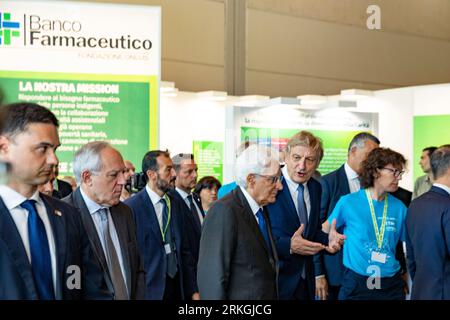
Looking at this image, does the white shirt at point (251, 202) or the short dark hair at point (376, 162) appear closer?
the white shirt at point (251, 202)

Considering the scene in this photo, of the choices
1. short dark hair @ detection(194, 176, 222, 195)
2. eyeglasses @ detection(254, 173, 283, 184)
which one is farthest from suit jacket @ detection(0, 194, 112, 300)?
short dark hair @ detection(194, 176, 222, 195)

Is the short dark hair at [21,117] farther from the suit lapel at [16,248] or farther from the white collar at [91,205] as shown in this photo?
the white collar at [91,205]

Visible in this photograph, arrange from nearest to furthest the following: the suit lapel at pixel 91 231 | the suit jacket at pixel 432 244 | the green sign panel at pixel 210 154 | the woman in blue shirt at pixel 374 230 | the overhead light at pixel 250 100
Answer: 1. the suit lapel at pixel 91 231
2. the suit jacket at pixel 432 244
3. the woman in blue shirt at pixel 374 230
4. the green sign panel at pixel 210 154
5. the overhead light at pixel 250 100

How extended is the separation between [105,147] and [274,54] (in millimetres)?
12504

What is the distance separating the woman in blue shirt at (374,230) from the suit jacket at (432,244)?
58cm

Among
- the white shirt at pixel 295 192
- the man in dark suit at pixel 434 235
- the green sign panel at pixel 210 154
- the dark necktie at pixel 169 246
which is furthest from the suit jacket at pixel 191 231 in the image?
the green sign panel at pixel 210 154

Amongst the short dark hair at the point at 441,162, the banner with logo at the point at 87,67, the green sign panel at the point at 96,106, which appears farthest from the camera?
the green sign panel at the point at 96,106

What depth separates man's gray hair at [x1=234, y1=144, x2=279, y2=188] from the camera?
423cm

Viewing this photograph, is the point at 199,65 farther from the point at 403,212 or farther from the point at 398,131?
the point at 403,212

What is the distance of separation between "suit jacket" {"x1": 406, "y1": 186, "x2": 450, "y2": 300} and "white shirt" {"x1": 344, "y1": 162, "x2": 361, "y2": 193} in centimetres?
141

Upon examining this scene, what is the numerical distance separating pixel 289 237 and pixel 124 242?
1.31 m

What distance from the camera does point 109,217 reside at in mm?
4074

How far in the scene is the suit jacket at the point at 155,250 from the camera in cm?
579

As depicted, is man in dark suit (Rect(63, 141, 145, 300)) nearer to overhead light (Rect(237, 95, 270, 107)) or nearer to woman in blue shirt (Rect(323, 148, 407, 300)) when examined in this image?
woman in blue shirt (Rect(323, 148, 407, 300))
